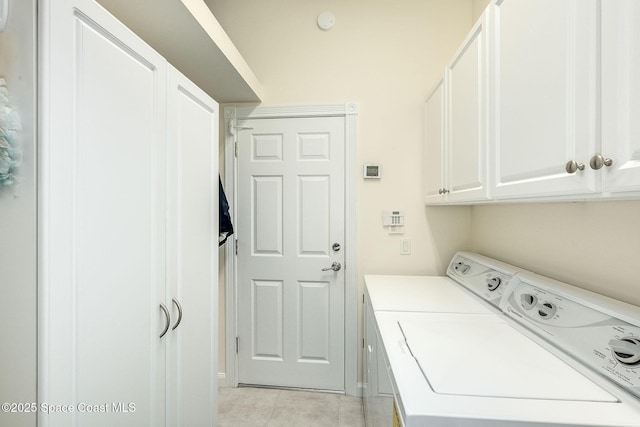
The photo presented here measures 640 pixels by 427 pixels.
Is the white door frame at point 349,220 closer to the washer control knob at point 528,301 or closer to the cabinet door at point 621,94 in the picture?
the washer control knob at point 528,301

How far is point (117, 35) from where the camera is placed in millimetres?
782

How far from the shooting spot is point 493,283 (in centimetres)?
139

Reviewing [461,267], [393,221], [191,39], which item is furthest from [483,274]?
[191,39]

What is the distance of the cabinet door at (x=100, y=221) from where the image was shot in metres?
0.61

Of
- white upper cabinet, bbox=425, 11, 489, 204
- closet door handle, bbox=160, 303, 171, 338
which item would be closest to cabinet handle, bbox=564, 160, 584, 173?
white upper cabinet, bbox=425, 11, 489, 204

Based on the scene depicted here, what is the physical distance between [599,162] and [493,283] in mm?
937

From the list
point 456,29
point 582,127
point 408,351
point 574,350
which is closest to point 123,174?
point 408,351

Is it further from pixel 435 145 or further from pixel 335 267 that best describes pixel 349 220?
pixel 435 145

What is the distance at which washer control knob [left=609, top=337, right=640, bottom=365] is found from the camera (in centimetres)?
70

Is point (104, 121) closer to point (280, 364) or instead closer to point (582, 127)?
point (582, 127)

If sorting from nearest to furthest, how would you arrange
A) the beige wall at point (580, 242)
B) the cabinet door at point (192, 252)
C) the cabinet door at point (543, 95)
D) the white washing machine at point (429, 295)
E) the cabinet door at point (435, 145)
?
the cabinet door at point (543, 95) < the beige wall at point (580, 242) < the cabinet door at point (192, 252) < the white washing machine at point (429, 295) < the cabinet door at point (435, 145)

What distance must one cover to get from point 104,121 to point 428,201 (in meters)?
1.83

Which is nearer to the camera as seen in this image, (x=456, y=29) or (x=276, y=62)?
(x=456, y=29)

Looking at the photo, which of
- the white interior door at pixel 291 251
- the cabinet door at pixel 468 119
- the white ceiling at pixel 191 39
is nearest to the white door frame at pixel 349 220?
the white interior door at pixel 291 251
